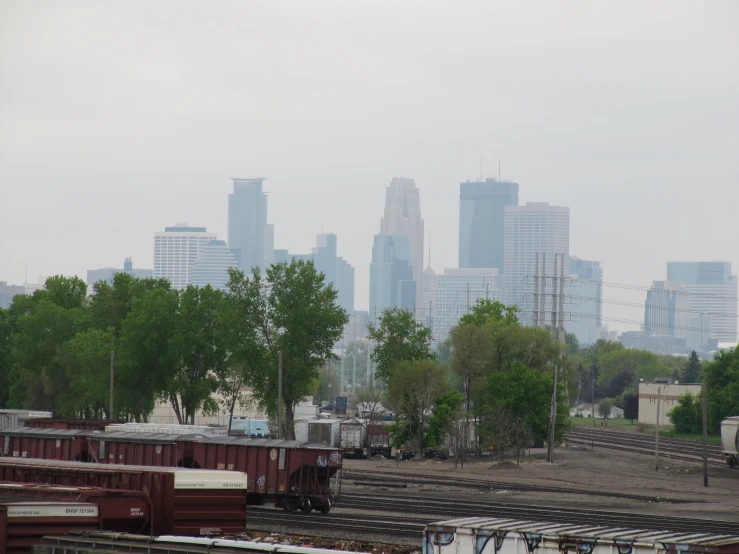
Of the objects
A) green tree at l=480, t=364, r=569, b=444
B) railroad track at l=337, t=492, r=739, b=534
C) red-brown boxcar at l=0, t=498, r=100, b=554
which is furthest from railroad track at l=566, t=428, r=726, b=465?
red-brown boxcar at l=0, t=498, r=100, b=554

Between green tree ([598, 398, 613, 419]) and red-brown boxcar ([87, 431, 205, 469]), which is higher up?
red-brown boxcar ([87, 431, 205, 469])

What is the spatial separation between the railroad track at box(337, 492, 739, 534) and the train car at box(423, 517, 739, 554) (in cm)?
1642

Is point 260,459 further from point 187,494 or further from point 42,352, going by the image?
point 42,352

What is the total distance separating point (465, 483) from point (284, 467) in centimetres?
1842

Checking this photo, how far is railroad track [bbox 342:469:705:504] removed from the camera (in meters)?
51.4

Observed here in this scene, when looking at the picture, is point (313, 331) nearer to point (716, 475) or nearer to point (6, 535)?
point (716, 475)

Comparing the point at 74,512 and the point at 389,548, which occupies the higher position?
the point at 74,512

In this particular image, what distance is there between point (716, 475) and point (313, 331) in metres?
31.4

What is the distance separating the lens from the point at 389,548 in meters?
29.6

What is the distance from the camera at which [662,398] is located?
121 meters

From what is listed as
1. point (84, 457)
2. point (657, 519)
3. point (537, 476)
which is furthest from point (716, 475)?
point (84, 457)

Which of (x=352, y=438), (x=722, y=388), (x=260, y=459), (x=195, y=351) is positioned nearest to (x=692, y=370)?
(x=722, y=388)

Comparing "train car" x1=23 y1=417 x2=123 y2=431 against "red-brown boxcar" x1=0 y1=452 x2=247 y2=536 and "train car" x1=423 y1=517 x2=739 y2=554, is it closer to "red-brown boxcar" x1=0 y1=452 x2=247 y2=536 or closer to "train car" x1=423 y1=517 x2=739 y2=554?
"red-brown boxcar" x1=0 y1=452 x2=247 y2=536

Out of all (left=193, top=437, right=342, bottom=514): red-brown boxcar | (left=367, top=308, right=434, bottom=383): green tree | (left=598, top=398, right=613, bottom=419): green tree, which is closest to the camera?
(left=193, top=437, right=342, bottom=514): red-brown boxcar
